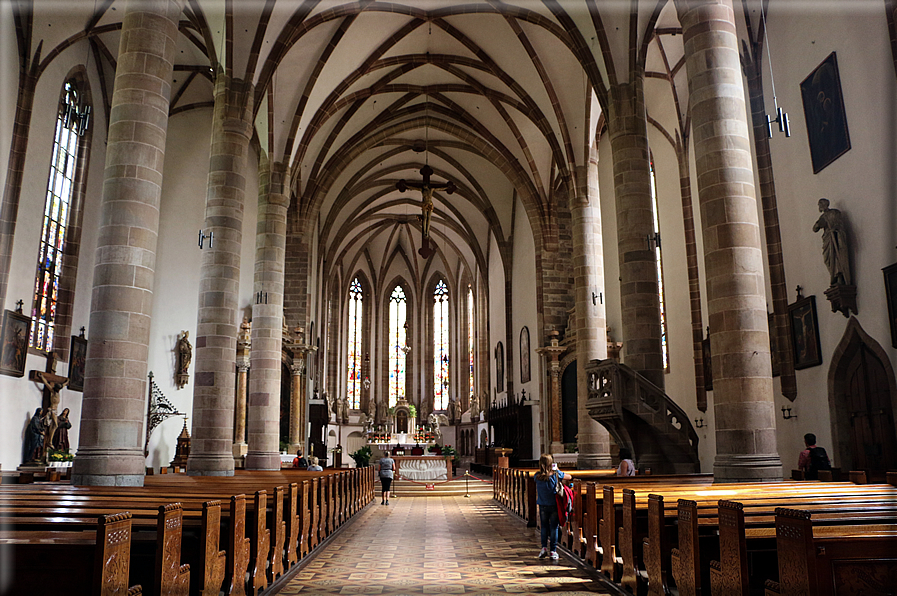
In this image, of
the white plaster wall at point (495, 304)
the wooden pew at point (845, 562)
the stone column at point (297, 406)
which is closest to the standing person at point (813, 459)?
the wooden pew at point (845, 562)

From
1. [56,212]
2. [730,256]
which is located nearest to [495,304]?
[56,212]

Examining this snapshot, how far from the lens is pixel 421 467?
2202 cm

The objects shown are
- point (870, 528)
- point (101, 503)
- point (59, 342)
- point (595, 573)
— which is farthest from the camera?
point (59, 342)

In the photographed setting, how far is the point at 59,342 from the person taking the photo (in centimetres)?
1525

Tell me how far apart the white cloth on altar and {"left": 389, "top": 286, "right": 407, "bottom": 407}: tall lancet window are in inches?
596

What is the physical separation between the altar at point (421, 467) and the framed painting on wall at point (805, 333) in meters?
12.5

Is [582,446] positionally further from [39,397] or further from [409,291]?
[409,291]

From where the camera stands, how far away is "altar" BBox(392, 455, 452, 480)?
21.8 m

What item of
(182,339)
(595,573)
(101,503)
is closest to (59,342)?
(182,339)

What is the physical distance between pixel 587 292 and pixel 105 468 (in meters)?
12.0

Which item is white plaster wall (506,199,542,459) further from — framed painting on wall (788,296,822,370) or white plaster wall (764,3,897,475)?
white plaster wall (764,3,897,475)

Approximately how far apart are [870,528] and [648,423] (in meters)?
8.13

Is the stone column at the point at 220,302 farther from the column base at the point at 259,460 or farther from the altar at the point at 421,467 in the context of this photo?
the altar at the point at 421,467

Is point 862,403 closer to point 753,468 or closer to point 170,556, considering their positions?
point 753,468
